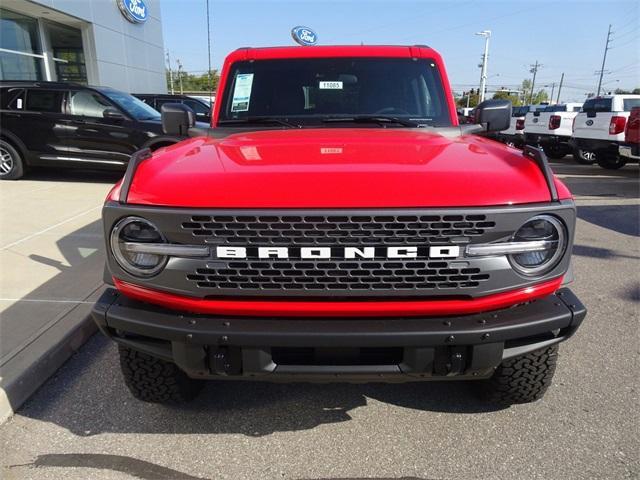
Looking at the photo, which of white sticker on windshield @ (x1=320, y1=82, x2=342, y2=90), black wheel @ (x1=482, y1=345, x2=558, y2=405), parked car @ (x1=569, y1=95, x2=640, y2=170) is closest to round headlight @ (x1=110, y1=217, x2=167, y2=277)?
black wheel @ (x1=482, y1=345, x2=558, y2=405)

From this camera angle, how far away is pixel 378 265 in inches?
77.5

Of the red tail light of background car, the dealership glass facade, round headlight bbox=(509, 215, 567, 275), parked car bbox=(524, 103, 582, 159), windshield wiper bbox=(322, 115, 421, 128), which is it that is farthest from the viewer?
the dealership glass facade

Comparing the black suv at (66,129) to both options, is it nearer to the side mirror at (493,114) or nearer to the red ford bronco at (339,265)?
the side mirror at (493,114)

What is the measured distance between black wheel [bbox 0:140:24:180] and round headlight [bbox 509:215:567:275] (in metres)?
9.33

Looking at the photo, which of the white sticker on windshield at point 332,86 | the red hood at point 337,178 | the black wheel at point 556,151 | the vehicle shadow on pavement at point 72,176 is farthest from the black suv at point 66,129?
the black wheel at point 556,151

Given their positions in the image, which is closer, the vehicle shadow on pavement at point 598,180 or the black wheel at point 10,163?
the black wheel at point 10,163

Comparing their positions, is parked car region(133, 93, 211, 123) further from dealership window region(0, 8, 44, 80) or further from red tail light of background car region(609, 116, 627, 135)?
red tail light of background car region(609, 116, 627, 135)

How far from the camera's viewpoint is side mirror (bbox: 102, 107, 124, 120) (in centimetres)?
883

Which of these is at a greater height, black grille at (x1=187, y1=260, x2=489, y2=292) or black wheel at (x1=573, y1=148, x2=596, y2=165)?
black grille at (x1=187, y1=260, x2=489, y2=292)

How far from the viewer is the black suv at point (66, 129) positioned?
8.85 metres

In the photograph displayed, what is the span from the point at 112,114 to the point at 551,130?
38.8ft

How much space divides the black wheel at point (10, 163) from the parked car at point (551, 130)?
13.3 m

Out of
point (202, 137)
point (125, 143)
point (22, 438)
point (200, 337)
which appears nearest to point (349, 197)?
point (200, 337)

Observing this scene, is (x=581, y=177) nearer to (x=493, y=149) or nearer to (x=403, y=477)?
(x=493, y=149)
